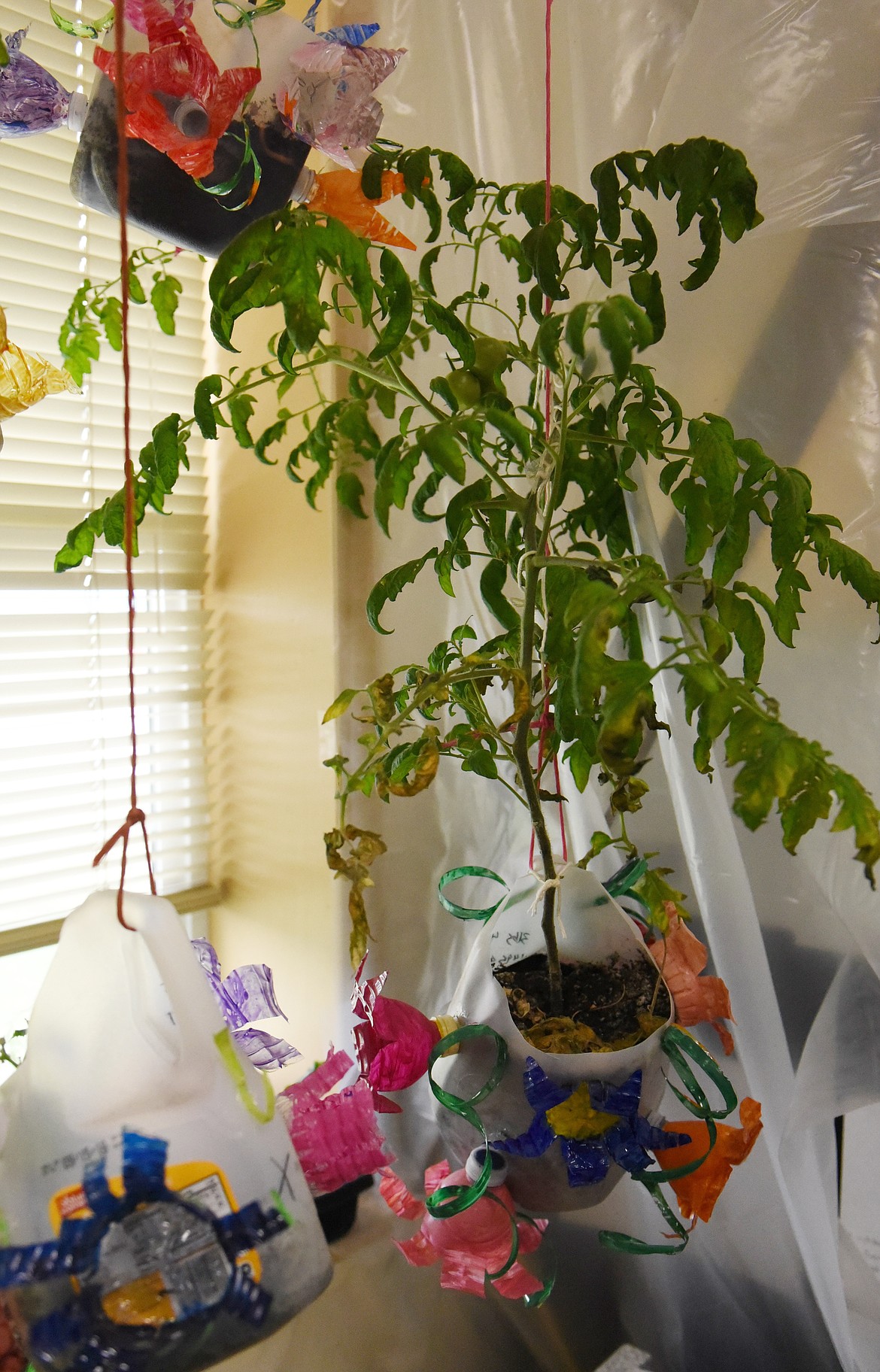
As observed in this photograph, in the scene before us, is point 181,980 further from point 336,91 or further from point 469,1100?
point 336,91

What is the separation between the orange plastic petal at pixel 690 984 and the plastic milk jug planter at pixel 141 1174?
353 mm

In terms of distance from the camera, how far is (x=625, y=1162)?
67 cm

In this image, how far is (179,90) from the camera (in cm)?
63

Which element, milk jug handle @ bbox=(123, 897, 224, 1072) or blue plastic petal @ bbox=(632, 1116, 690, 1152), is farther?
blue plastic petal @ bbox=(632, 1116, 690, 1152)

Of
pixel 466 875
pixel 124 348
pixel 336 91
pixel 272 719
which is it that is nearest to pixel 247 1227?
pixel 466 875

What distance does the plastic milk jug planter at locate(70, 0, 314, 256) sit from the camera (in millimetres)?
673

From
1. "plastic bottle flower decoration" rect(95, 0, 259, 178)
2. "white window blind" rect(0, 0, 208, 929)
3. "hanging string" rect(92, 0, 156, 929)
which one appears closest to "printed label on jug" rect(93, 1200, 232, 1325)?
"hanging string" rect(92, 0, 156, 929)

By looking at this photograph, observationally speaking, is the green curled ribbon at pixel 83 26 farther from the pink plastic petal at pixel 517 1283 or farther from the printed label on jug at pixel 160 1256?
the pink plastic petal at pixel 517 1283

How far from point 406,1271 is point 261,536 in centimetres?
99

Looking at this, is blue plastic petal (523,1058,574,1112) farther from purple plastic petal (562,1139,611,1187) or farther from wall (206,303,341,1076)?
wall (206,303,341,1076)

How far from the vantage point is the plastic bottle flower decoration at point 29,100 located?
69 centimetres

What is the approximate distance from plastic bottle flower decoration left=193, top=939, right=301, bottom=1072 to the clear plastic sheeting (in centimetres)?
12

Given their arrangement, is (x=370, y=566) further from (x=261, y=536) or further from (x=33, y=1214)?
(x=33, y=1214)

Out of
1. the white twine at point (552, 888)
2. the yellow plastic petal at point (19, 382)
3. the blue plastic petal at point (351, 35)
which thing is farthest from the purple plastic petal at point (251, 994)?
the blue plastic petal at point (351, 35)
